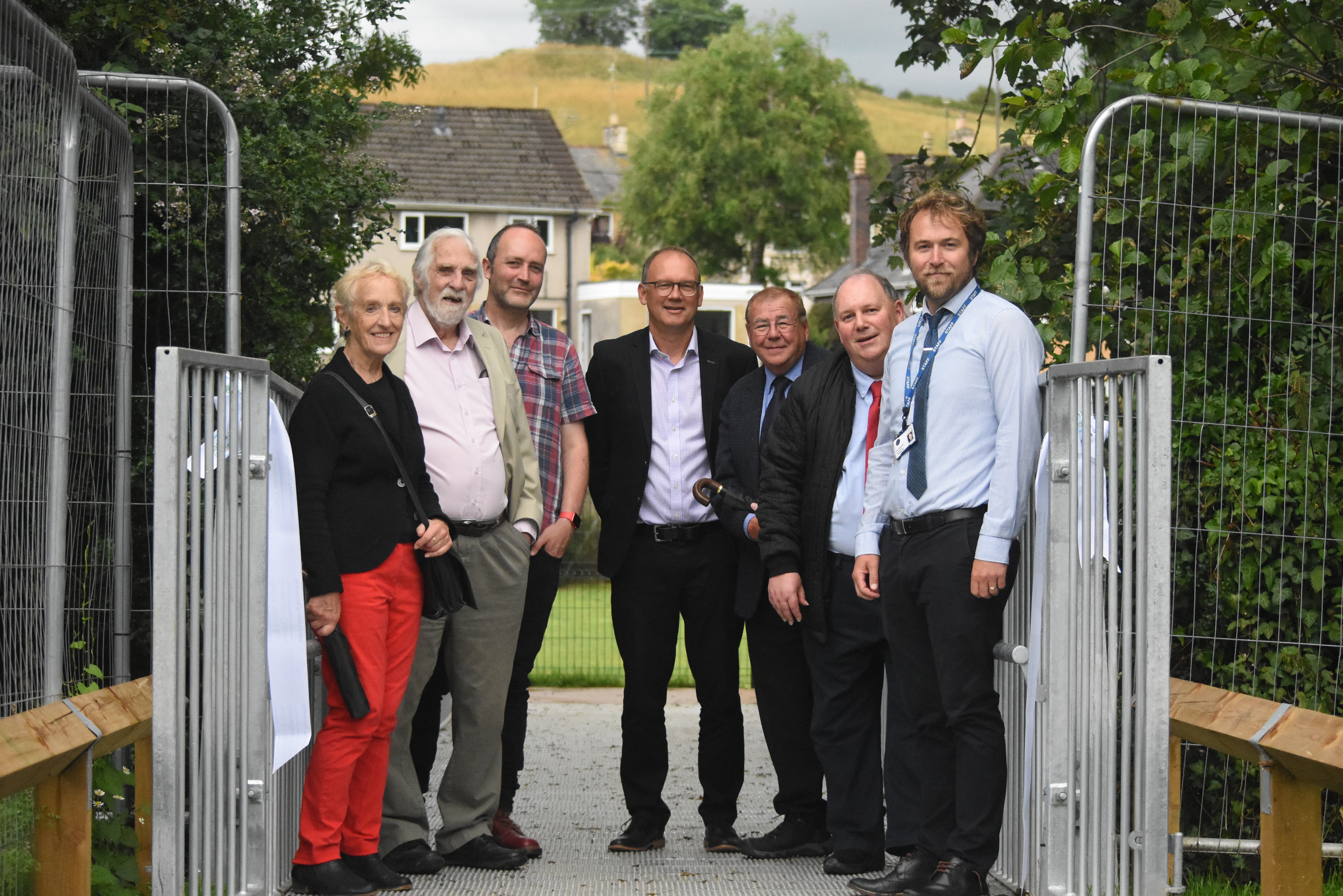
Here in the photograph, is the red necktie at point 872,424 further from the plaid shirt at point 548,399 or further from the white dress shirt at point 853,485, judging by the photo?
the plaid shirt at point 548,399

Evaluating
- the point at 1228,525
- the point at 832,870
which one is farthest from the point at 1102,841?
the point at 1228,525

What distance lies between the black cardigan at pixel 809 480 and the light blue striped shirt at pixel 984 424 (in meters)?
0.52

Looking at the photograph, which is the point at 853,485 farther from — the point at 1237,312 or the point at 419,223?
the point at 419,223

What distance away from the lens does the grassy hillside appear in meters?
117

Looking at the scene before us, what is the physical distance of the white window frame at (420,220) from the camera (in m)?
42.8

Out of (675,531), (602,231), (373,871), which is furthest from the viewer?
(602,231)

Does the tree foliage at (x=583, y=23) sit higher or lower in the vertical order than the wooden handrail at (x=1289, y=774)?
higher

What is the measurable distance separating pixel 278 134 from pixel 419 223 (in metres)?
37.3

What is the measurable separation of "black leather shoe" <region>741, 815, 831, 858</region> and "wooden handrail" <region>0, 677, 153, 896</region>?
2237mm

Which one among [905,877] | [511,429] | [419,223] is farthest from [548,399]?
[419,223]

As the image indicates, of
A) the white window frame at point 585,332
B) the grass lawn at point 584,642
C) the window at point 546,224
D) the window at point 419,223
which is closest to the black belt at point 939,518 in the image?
the grass lawn at point 584,642

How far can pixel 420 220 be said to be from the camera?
43.7 meters

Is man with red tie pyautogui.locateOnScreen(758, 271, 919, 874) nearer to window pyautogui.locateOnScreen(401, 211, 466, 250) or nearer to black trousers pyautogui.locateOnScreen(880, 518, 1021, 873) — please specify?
black trousers pyautogui.locateOnScreen(880, 518, 1021, 873)

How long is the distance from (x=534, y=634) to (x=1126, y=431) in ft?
8.41
